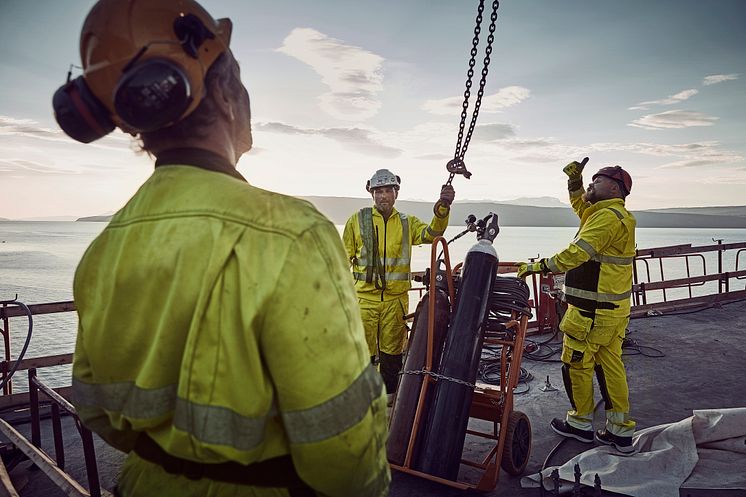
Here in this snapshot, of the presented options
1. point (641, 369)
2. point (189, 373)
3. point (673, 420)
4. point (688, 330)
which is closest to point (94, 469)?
point (189, 373)

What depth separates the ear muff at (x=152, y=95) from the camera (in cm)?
100

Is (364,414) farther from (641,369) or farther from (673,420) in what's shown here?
(641,369)

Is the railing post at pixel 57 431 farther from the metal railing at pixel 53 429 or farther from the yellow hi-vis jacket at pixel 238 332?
the yellow hi-vis jacket at pixel 238 332

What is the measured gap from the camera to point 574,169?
4887mm

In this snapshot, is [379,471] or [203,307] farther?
[379,471]

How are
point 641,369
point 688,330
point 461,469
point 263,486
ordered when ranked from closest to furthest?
point 263,486, point 461,469, point 641,369, point 688,330

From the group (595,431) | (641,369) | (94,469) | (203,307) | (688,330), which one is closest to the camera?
(203,307)

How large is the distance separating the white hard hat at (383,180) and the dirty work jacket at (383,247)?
0.28 meters

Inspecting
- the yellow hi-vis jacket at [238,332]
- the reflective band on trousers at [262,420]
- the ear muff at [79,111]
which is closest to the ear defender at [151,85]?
the ear muff at [79,111]

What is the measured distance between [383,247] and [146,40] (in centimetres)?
420

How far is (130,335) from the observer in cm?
99

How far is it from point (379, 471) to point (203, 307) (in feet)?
1.75

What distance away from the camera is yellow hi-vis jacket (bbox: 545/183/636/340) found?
4.01m

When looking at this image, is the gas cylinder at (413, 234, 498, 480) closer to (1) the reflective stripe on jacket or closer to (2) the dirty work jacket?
(1) the reflective stripe on jacket
